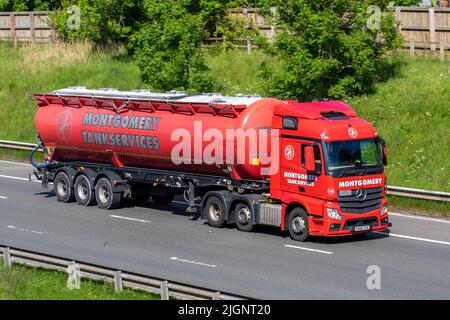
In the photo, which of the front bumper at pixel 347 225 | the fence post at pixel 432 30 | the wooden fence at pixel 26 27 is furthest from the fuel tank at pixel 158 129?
the wooden fence at pixel 26 27

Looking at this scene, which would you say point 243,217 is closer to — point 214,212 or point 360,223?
point 214,212

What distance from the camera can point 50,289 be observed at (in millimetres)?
19281

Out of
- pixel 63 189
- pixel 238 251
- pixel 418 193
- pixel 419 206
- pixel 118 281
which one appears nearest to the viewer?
pixel 118 281

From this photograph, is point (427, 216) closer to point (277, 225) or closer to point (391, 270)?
point (277, 225)

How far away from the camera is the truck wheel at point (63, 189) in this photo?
103 ft

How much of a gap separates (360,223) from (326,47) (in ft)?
42.6

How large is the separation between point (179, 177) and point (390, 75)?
43.2ft

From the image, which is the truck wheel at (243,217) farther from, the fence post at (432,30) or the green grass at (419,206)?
the fence post at (432,30)

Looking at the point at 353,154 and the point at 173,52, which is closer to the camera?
the point at 353,154

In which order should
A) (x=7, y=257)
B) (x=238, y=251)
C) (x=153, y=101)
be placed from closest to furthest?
Answer: 1. (x=7, y=257)
2. (x=238, y=251)
3. (x=153, y=101)

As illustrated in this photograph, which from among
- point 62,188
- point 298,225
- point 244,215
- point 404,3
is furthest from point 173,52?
point 404,3

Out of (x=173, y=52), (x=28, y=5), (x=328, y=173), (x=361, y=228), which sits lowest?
(x=361, y=228)

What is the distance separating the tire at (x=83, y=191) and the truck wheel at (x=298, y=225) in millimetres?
7955

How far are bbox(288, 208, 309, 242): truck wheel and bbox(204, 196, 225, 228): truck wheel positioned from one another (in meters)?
2.38
